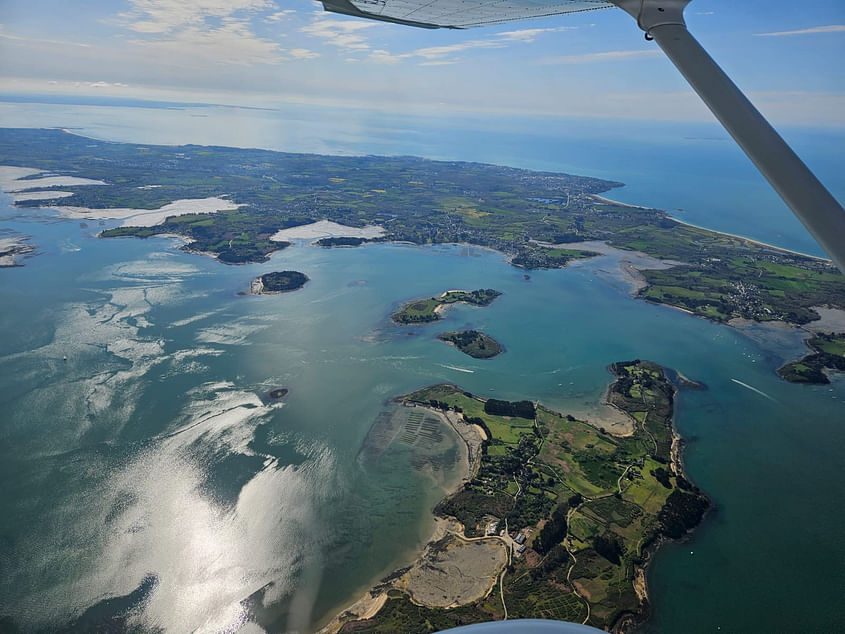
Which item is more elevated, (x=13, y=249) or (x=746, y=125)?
(x=746, y=125)

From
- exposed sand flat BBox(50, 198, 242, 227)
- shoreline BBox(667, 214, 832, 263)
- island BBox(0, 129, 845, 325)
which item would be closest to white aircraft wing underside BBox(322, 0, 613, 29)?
island BBox(0, 129, 845, 325)

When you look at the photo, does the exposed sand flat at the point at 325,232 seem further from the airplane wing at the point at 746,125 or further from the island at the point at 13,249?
the airplane wing at the point at 746,125

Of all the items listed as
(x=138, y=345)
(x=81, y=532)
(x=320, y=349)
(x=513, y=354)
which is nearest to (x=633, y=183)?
(x=513, y=354)

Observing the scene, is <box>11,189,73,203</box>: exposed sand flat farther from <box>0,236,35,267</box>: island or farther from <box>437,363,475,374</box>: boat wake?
<box>437,363,475,374</box>: boat wake

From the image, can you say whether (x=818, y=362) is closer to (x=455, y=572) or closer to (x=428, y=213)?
(x=455, y=572)

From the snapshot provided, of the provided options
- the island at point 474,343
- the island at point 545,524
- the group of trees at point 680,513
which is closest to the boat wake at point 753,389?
the island at point 545,524

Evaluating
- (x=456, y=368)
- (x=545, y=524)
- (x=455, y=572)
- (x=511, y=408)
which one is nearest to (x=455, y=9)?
(x=455, y=572)
